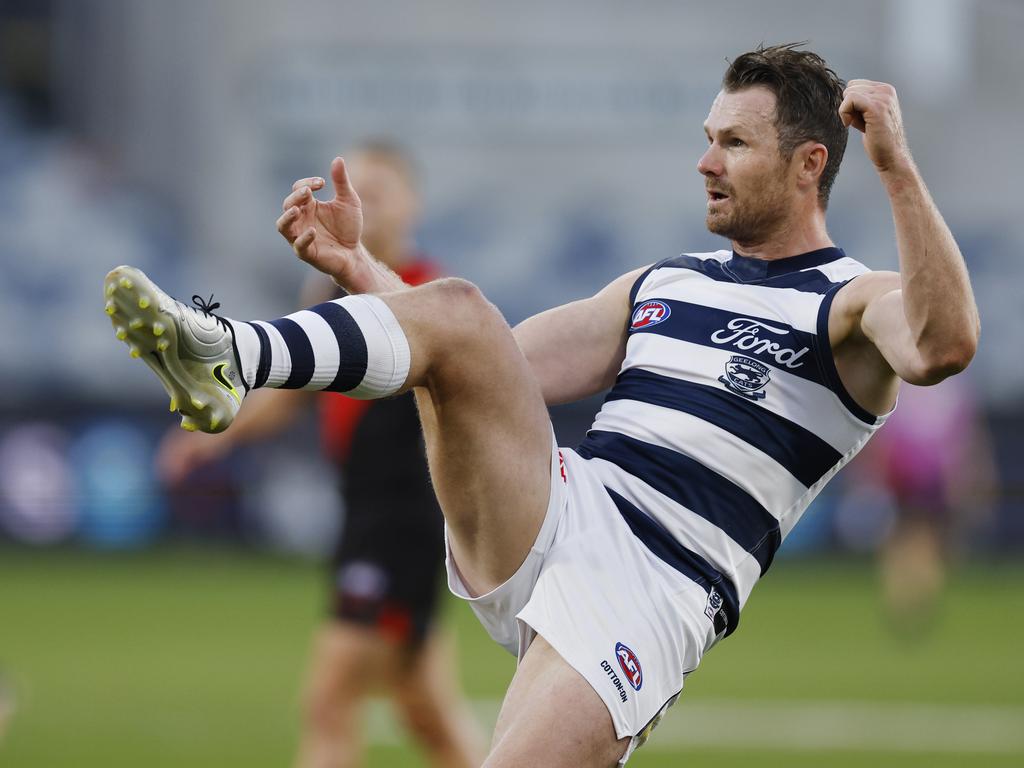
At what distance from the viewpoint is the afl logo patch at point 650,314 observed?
433 cm

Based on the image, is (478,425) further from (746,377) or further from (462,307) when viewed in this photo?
(746,377)

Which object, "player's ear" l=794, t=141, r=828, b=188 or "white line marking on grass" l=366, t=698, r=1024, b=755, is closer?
"player's ear" l=794, t=141, r=828, b=188

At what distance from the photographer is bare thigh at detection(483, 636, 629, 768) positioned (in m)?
3.69

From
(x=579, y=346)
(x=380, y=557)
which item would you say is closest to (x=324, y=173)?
(x=380, y=557)

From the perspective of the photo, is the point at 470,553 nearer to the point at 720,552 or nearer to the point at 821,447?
the point at 720,552

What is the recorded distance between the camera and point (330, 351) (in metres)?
3.63

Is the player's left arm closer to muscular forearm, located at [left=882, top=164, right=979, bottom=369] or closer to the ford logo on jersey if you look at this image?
muscular forearm, located at [left=882, top=164, right=979, bottom=369]

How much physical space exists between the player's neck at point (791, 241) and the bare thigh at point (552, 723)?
1.18m

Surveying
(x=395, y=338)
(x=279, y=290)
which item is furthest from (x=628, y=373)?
(x=279, y=290)

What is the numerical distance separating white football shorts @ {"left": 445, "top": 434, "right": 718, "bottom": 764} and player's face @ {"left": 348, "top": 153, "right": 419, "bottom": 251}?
94.3 inches

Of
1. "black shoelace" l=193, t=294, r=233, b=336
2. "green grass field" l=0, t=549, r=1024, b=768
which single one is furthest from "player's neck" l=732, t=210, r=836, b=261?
"green grass field" l=0, t=549, r=1024, b=768

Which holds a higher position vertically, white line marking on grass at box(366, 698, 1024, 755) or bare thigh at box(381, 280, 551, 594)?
bare thigh at box(381, 280, 551, 594)

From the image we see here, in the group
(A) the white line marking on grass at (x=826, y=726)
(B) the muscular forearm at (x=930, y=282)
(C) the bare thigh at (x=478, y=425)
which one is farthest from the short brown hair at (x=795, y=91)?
(A) the white line marking on grass at (x=826, y=726)

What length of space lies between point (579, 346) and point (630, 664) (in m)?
1.01
